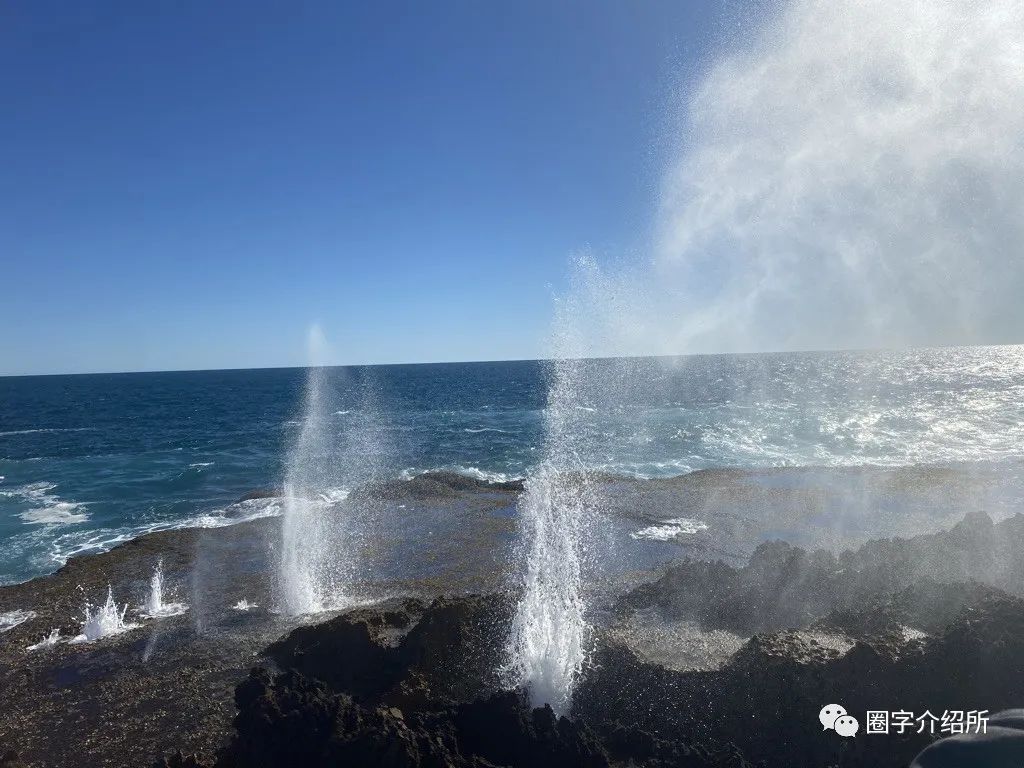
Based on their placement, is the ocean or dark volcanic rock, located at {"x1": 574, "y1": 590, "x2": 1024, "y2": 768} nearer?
dark volcanic rock, located at {"x1": 574, "y1": 590, "x2": 1024, "y2": 768}

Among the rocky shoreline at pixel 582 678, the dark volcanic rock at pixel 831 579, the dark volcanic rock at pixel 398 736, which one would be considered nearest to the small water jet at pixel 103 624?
the rocky shoreline at pixel 582 678

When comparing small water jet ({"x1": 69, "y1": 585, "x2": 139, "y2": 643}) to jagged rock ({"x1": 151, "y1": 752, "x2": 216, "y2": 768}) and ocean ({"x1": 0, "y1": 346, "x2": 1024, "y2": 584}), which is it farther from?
jagged rock ({"x1": 151, "y1": 752, "x2": 216, "y2": 768})

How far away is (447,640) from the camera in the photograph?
11562mm

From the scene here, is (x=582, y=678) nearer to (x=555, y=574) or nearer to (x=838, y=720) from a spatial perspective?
(x=838, y=720)

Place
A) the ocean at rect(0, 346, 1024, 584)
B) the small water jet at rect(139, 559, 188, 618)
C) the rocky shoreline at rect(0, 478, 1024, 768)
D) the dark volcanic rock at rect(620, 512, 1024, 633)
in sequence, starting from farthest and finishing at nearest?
the ocean at rect(0, 346, 1024, 584) → the small water jet at rect(139, 559, 188, 618) → the dark volcanic rock at rect(620, 512, 1024, 633) → the rocky shoreline at rect(0, 478, 1024, 768)

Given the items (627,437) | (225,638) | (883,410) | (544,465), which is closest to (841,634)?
(225,638)

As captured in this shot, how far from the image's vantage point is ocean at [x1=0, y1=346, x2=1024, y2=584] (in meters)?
28.7

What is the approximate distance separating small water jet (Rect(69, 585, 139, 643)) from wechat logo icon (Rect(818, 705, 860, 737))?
15.7 meters

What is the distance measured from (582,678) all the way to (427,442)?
3871cm

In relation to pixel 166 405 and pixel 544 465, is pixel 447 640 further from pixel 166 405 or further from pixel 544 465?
pixel 166 405

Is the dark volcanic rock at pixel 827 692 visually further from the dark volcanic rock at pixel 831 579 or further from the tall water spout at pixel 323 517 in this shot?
the tall water spout at pixel 323 517

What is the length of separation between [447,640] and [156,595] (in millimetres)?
10578

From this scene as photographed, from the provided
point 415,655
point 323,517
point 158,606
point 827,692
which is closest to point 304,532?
point 323,517

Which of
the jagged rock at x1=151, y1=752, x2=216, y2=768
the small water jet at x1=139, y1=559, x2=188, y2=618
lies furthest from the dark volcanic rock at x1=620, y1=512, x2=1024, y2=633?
the small water jet at x1=139, y1=559, x2=188, y2=618
